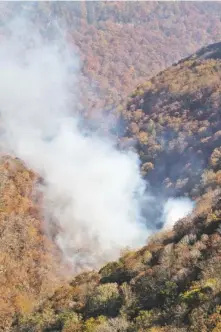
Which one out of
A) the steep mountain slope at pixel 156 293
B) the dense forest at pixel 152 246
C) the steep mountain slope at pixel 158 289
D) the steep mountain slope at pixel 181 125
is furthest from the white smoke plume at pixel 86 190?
the steep mountain slope at pixel 156 293

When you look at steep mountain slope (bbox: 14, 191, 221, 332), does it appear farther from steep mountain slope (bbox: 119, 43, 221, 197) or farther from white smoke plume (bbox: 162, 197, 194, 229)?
steep mountain slope (bbox: 119, 43, 221, 197)

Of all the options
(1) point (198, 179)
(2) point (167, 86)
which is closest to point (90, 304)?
(1) point (198, 179)

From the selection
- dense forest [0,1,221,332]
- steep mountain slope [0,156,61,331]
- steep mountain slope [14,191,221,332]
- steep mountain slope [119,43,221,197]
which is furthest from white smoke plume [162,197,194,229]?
steep mountain slope [14,191,221,332]

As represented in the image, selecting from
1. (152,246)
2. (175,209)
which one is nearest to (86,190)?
(175,209)

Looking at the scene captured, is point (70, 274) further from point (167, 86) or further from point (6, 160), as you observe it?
point (167, 86)

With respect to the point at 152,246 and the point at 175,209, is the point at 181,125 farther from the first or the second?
the point at 152,246
